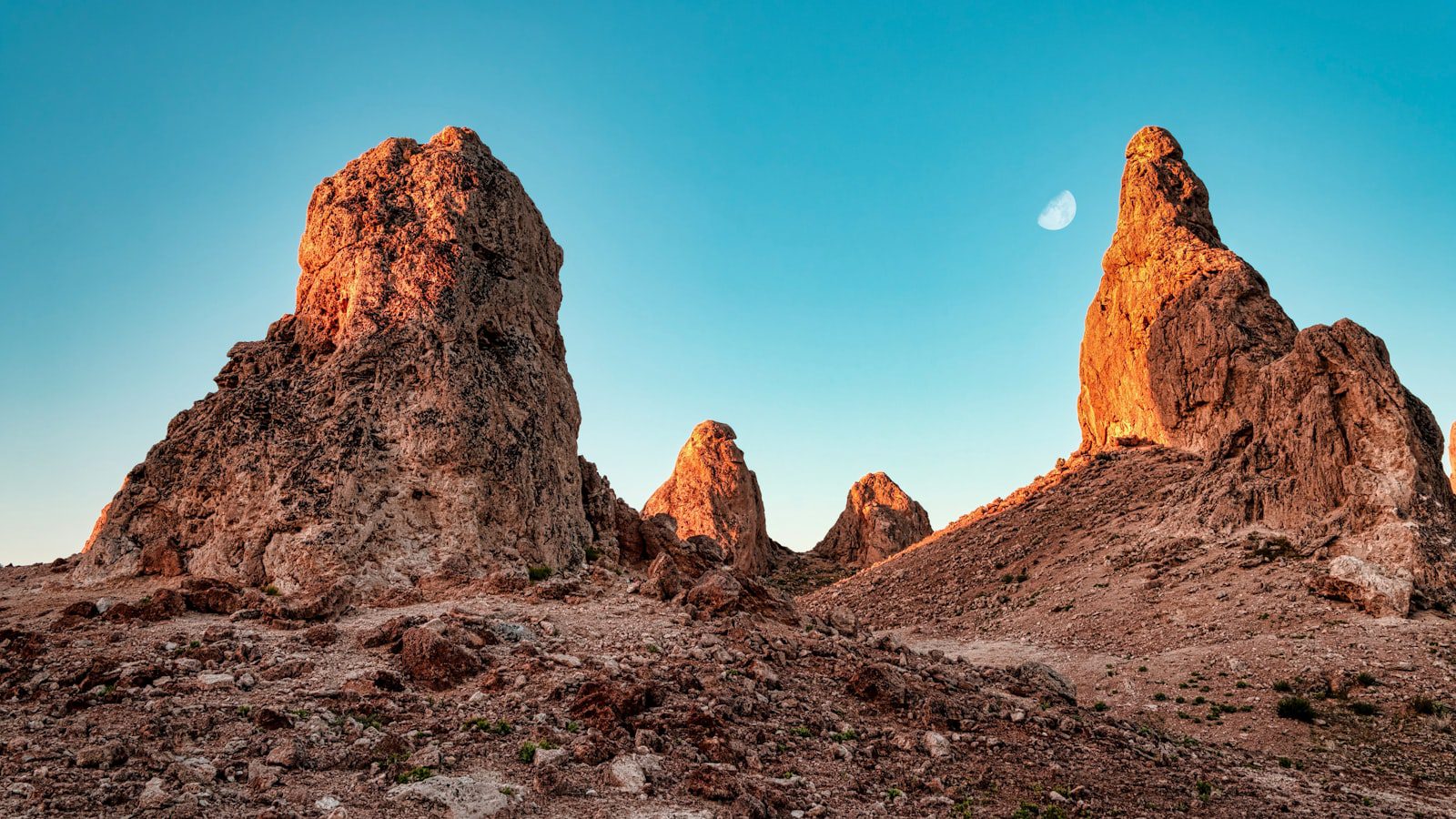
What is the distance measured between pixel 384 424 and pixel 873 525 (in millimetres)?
53753

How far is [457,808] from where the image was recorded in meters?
8.94

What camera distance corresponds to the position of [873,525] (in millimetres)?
68812

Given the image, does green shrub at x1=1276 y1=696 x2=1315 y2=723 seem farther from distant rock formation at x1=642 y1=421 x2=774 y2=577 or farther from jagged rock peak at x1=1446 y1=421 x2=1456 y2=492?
jagged rock peak at x1=1446 y1=421 x2=1456 y2=492

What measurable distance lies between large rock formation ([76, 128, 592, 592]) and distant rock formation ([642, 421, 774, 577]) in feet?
138

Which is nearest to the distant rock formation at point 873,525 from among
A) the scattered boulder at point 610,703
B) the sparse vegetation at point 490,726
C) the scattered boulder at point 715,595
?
the scattered boulder at point 715,595

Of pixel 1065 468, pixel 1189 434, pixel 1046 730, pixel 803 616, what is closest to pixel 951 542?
pixel 1065 468

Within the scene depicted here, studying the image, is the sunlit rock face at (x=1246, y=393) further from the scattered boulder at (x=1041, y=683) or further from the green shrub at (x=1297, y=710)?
the scattered boulder at (x=1041, y=683)

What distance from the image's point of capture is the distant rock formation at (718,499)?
66.1 meters

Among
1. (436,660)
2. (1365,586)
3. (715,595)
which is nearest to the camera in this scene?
(436,660)

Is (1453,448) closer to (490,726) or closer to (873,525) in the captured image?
(873,525)

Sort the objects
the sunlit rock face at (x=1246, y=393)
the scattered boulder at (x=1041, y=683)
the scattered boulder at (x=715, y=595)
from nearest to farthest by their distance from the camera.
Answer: the scattered boulder at (x=715, y=595) < the scattered boulder at (x=1041, y=683) < the sunlit rock face at (x=1246, y=393)

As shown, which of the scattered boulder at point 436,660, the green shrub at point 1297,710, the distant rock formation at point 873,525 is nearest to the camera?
the scattered boulder at point 436,660

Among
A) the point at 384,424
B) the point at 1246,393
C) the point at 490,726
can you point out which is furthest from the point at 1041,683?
the point at 1246,393

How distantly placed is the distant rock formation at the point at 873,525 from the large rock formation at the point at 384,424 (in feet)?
155
